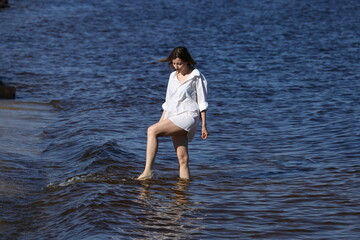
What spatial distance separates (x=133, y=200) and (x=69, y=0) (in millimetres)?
44163

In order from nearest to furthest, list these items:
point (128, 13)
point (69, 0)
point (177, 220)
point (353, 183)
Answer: point (177, 220)
point (353, 183)
point (128, 13)
point (69, 0)

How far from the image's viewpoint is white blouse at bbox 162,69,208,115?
7.29 meters

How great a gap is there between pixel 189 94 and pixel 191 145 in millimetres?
Answer: 3105

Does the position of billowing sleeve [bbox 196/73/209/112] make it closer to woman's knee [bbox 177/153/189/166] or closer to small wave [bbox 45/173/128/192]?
woman's knee [bbox 177/153/189/166]

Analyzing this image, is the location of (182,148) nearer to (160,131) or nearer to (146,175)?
(160,131)

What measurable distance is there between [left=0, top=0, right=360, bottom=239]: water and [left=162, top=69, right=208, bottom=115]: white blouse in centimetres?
98

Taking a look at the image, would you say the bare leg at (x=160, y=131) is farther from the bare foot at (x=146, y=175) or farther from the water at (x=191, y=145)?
the water at (x=191, y=145)

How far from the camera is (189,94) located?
735 cm

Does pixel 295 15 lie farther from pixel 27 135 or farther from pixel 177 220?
pixel 177 220

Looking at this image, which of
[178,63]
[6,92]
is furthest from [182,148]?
[6,92]

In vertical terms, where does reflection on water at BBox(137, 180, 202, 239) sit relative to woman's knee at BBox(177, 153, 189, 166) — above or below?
below

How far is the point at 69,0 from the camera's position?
4959cm

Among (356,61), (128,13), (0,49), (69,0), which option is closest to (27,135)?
(356,61)

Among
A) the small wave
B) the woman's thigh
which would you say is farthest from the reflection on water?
the woman's thigh
